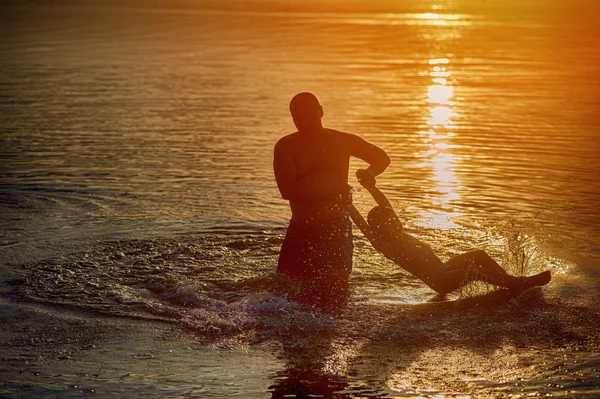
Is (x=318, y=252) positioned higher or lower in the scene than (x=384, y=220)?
lower

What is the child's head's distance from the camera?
8.77m

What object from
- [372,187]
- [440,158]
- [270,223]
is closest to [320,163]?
[372,187]

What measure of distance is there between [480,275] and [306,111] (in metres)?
2.19

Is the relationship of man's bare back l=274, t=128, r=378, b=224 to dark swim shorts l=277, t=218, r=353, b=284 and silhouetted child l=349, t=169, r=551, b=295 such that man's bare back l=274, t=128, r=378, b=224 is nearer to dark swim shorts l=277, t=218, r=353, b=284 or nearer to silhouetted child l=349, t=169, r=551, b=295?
dark swim shorts l=277, t=218, r=353, b=284

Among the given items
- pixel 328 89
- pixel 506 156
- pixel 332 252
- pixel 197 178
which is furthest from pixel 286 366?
pixel 328 89

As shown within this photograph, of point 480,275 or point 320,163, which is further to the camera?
point 320,163

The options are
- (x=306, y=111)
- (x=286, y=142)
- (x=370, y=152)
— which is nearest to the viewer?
(x=306, y=111)

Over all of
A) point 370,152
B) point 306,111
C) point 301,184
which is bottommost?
point 301,184

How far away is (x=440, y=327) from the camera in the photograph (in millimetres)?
8148

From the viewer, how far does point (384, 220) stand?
8.77 meters

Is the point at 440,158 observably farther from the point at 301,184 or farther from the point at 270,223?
the point at 301,184

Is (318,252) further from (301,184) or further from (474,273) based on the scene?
(474,273)

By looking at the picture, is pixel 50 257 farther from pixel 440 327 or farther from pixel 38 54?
pixel 38 54

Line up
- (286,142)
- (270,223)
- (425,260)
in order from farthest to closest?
(270,223)
(286,142)
(425,260)
